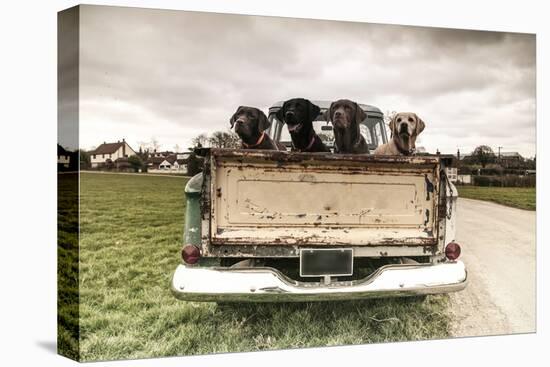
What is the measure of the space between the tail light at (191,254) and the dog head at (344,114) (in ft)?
5.86

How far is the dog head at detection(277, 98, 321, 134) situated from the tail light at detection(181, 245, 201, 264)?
1524mm

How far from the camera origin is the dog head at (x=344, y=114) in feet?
18.6

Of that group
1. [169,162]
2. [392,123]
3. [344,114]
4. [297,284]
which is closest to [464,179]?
[392,123]

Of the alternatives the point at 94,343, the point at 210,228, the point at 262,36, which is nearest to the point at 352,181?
the point at 210,228

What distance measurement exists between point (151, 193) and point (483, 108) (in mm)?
2996

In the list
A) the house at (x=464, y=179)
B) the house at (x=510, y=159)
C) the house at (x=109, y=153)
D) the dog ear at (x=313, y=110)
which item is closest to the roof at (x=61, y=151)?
the house at (x=109, y=153)

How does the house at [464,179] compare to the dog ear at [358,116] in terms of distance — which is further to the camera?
Answer: the house at [464,179]

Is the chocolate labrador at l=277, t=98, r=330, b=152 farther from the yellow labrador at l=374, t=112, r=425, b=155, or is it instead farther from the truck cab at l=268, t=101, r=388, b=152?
the yellow labrador at l=374, t=112, r=425, b=155

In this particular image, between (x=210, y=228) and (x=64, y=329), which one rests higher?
(x=210, y=228)

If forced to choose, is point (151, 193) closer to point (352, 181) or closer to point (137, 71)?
point (137, 71)

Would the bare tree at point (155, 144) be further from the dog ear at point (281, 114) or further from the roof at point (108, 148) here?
the dog ear at point (281, 114)

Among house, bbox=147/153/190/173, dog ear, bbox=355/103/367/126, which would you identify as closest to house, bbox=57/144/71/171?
house, bbox=147/153/190/173

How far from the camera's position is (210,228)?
14.8ft

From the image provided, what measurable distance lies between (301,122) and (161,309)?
186 centimetres
